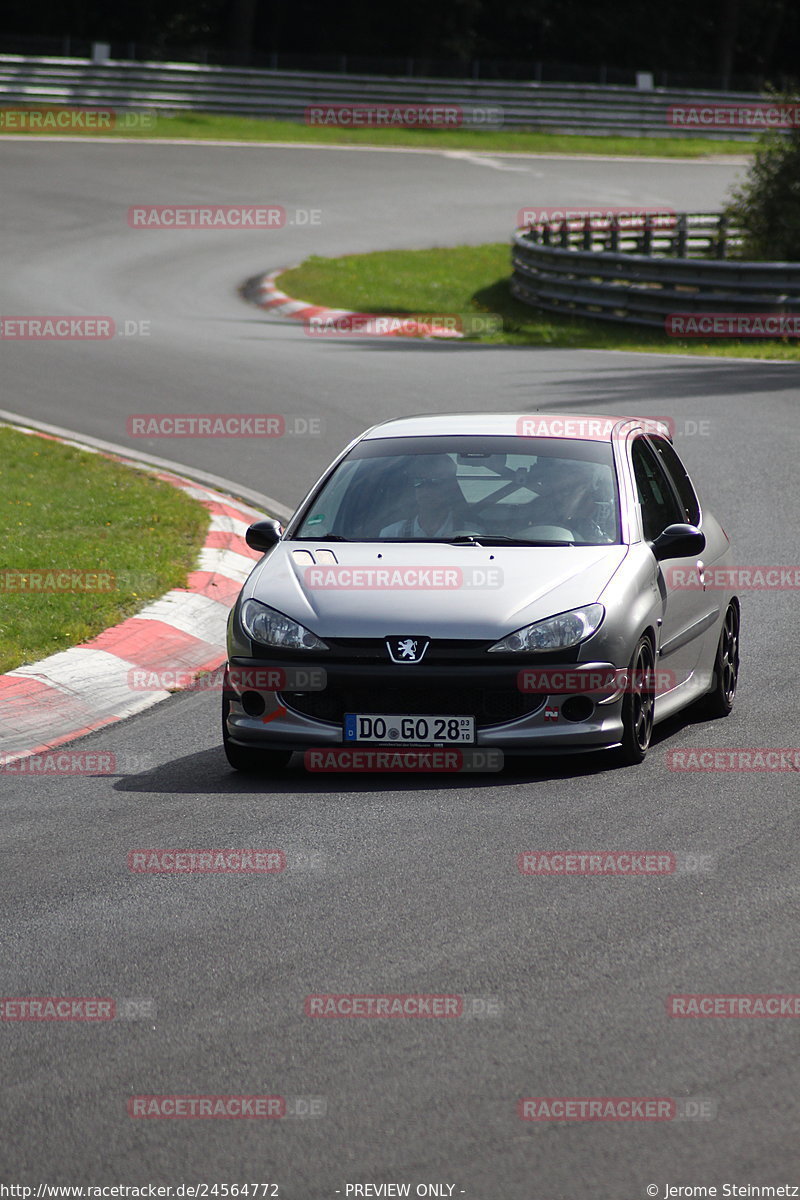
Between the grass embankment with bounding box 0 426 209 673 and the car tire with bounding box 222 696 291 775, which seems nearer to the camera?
the car tire with bounding box 222 696 291 775

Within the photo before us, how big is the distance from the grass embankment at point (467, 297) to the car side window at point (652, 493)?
13.8 meters

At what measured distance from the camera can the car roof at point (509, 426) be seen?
28.2 ft

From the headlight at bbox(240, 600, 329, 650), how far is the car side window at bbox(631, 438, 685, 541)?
187 centimetres

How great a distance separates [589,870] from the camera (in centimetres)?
606

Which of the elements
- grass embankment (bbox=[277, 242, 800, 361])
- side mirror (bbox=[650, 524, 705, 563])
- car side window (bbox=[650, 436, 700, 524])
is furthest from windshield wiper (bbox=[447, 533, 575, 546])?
grass embankment (bbox=[277, 242, 800, 361])

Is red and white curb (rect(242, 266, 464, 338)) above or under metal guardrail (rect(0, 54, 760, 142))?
under

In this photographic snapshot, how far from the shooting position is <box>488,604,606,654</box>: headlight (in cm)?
721

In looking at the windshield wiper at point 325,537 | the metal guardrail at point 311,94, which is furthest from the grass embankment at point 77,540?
the metal guardrail at point 311,94

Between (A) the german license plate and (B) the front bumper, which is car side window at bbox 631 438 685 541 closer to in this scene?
(B) the front bumper

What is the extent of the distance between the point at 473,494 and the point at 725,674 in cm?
166

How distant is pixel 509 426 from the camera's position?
870cm

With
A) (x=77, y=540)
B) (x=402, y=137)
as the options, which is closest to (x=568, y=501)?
(x=77, y=540)

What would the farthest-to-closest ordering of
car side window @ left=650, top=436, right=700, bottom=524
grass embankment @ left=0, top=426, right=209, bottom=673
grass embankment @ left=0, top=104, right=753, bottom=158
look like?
grass embankment @ left=0, top=104, right=753, bottom=158 → grass embankment @ left=0, top=426, right=209, bottom=673 → car side window @ left=650, top=436, right=700, bottom=524

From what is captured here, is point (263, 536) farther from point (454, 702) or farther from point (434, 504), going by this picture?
point (454, 702)
